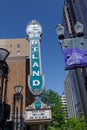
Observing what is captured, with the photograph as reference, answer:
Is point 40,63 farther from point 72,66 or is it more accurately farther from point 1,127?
point 72,66

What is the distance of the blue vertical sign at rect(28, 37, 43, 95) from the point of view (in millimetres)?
20891

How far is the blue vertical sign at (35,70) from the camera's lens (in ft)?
68.5

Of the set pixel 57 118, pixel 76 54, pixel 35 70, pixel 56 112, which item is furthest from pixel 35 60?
pixel 57 118

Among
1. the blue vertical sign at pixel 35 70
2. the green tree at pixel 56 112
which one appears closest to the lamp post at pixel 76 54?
the blue vertical sign at pixel 35 70

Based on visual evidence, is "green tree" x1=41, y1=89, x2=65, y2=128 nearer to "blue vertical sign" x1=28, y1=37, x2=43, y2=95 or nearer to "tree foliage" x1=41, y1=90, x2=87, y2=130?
"tree foliage" x1=41, y1=90, x2=87, y2=130

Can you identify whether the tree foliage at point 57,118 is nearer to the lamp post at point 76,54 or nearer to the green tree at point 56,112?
the green tree at point 56,112

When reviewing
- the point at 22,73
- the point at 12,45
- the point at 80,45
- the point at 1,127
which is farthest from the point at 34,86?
the point at 12,45

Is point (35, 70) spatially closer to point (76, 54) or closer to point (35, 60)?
point (35, 60)

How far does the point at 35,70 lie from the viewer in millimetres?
21844

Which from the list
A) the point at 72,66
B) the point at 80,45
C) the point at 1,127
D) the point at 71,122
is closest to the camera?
the point at 72,66

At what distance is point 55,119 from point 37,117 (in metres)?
17.2

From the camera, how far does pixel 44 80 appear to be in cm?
2086

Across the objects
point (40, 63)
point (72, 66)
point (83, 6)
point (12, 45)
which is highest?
point (83, 6)

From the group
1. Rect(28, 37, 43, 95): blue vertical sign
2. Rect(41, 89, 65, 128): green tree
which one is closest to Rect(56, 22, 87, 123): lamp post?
Rect(28, 37, 43, 95): blue vertical sign
